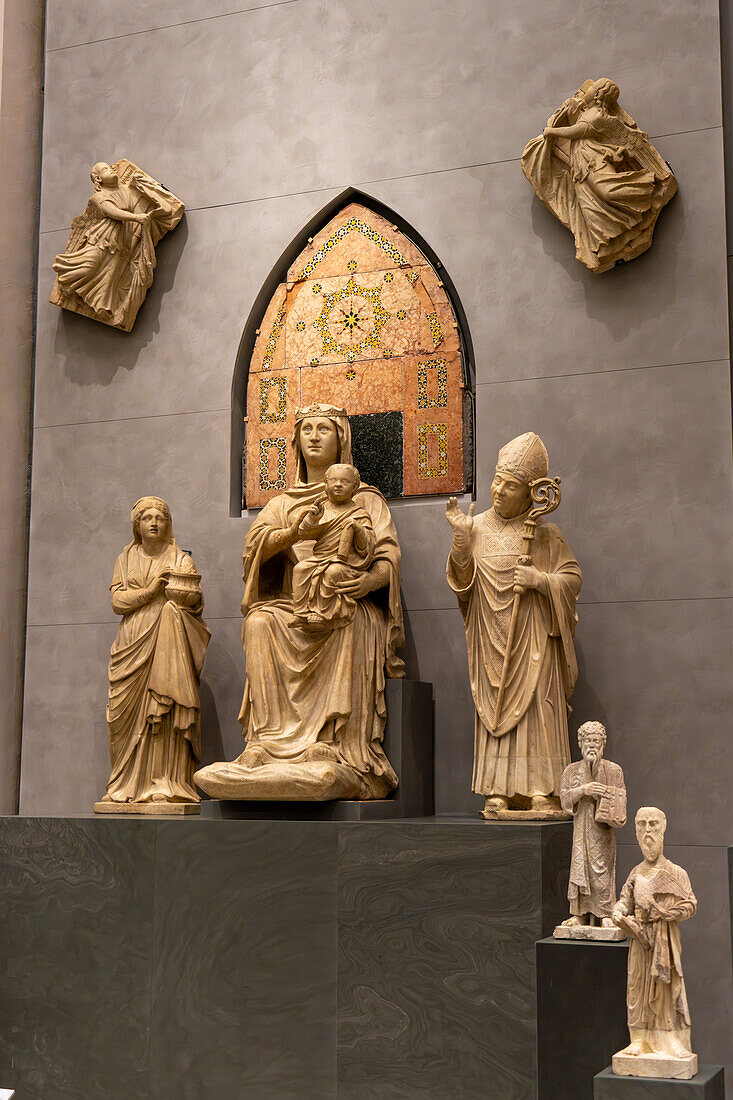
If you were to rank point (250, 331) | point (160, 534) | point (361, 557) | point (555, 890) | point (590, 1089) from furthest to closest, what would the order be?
point (250, 331) → point (160, 534) → point (361, 557) → point (555, 890) → point (590, 1089)

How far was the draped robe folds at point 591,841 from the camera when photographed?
5.38 m

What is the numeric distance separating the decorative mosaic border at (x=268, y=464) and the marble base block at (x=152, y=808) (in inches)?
73.9

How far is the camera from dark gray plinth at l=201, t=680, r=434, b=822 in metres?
6.12

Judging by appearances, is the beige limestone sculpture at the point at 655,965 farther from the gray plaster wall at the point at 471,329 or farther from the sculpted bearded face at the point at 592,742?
the gray plaster wall at the point at 471,329

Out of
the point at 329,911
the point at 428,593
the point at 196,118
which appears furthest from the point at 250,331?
the point at 329,911

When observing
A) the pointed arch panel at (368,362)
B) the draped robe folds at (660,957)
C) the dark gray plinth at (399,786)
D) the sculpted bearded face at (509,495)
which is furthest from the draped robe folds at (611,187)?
the draped robe folds at (660,957)

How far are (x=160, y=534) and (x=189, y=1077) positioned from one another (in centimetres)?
275

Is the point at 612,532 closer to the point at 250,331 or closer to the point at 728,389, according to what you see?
the point at 728,389

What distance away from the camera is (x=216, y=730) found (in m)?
7.60

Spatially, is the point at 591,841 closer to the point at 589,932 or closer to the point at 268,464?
the point at 589,932

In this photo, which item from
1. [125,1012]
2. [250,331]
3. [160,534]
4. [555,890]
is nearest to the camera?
[555,890]

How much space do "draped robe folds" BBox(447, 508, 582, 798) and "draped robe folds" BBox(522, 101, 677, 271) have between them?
5.18 ft

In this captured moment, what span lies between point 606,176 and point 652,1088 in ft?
14.4

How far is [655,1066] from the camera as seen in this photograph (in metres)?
4.61
